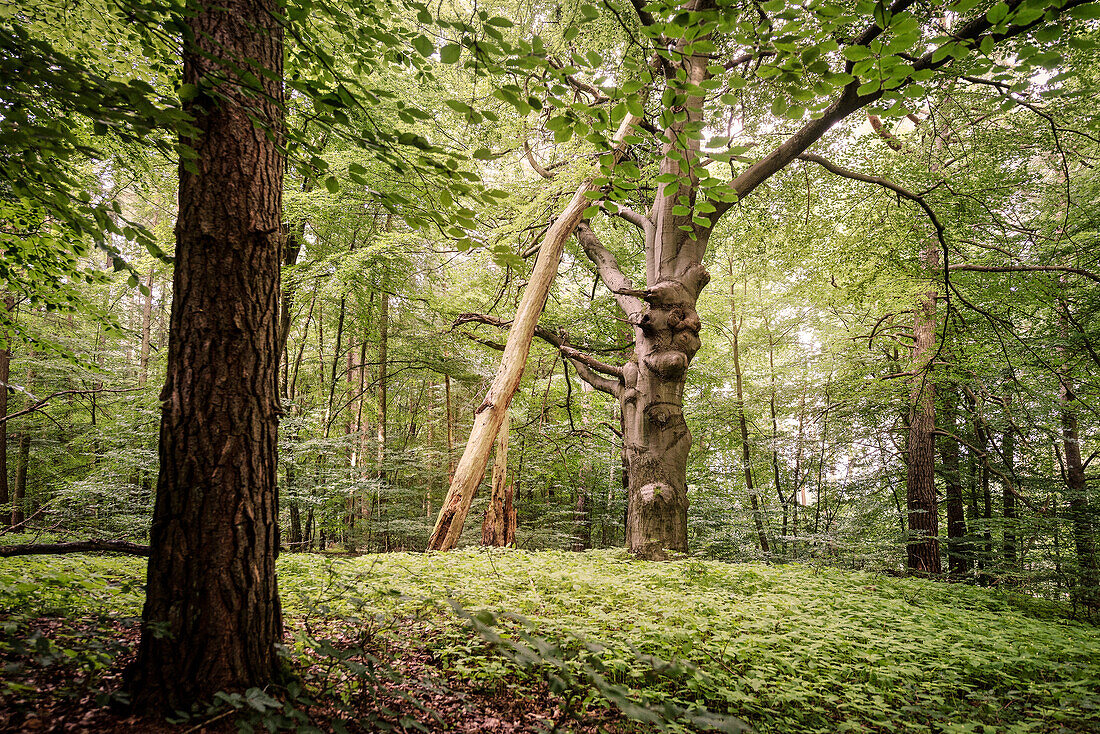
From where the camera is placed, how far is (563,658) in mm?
1776

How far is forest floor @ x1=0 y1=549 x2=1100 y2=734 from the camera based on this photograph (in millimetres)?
1725

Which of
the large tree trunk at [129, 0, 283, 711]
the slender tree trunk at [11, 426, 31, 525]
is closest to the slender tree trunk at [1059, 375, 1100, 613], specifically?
the large tree trunk at [129, 0, 283, 711]

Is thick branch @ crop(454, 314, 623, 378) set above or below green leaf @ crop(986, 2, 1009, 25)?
below

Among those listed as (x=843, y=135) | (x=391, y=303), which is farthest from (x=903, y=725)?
(x=391, y=303)

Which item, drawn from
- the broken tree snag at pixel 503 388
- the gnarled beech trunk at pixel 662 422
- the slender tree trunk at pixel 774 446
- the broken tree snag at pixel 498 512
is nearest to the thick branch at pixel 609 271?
the gnarled beech trunk at pixel 662 422

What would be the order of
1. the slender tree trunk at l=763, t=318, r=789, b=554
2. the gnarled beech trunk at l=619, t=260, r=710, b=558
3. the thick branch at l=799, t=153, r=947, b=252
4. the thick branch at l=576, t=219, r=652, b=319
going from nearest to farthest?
the thick branch at l=799, t=153, r=947, b=252
the gnarled beech trunk at l=619, t=260, r=710, b=558
the thick branch at l=576, t=219, r=652, b=319
the slender tree trunk at l=763, t=318, r=789, b=554

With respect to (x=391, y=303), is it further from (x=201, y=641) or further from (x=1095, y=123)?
(x=1095, y=123)

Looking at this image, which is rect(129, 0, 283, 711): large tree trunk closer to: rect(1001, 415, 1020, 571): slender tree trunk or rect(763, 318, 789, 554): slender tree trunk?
rect(1001, 415, 1020, 571): slender tree trunk

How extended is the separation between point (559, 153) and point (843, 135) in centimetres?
446

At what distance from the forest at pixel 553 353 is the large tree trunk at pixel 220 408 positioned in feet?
0.05

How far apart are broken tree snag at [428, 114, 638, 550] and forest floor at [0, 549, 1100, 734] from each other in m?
1.24

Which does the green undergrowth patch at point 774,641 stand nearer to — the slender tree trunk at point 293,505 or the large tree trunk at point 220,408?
the large tree trunk at point 220,408

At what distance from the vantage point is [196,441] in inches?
75.2

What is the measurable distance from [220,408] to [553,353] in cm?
829
